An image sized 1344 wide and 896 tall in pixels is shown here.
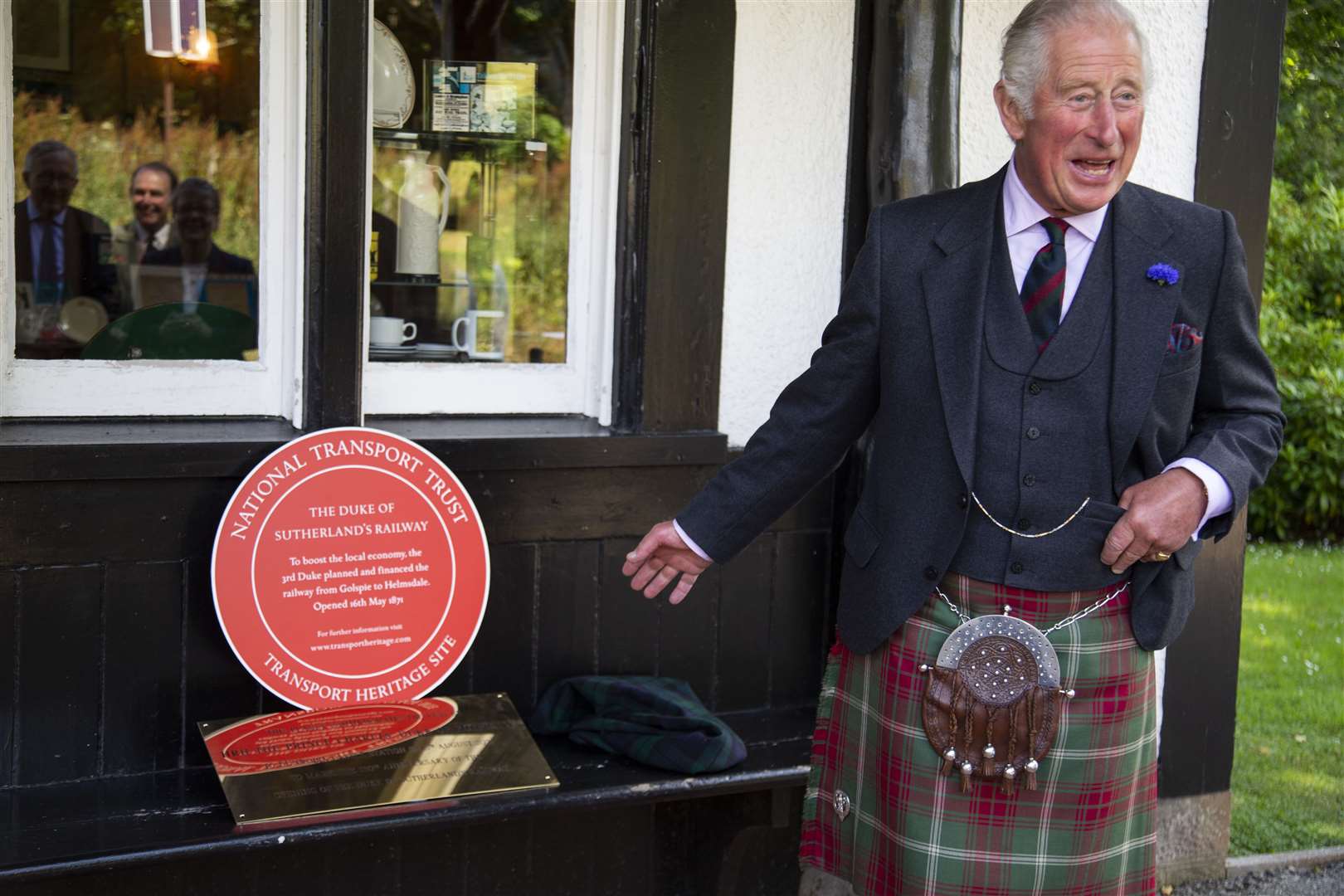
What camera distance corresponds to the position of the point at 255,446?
3068 millimetres

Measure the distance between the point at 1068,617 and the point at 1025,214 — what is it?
68cm

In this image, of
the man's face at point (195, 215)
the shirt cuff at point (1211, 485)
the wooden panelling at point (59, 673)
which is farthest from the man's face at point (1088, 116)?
the man's face at point (195, 215)

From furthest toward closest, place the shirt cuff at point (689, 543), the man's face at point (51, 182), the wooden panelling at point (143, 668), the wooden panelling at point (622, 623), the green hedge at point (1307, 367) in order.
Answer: the green hedge at point (1307, 367) → the man's face at point (51, 182) → the wooden panelling at point (622, 623) → the wooden panelling at point (143, 668) → the shirt cuff at point (689, 543)

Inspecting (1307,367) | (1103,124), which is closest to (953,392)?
(1103,124)

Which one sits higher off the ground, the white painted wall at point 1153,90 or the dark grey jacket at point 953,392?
the white painted wall at point 1153,90

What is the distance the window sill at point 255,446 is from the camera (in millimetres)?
2885

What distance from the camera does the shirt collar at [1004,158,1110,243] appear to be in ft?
7.78

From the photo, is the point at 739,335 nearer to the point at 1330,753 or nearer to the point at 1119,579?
the point at 1119,579

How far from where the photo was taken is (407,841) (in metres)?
3.21

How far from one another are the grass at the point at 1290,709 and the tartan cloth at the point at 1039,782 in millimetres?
2232

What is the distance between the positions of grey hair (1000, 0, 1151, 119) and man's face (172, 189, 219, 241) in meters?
4.65

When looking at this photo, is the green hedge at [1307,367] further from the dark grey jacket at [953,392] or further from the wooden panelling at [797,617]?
the dark grey jacket at [953,392]

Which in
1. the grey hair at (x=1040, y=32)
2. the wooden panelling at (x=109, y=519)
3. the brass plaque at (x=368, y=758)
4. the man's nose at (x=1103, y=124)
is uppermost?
the grey hair at (x=1040, y=32)

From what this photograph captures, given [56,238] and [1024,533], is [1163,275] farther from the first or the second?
[56,238]
